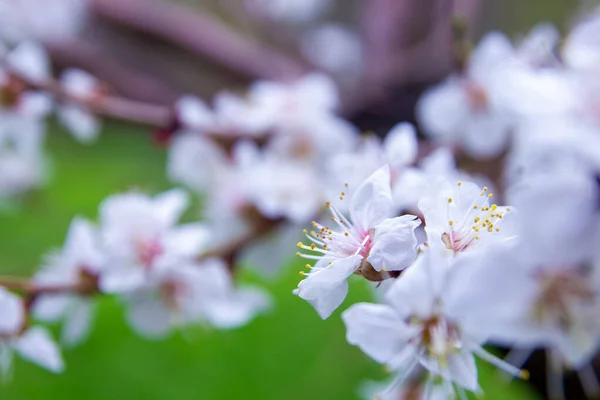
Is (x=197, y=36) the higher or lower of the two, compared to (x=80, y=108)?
higher

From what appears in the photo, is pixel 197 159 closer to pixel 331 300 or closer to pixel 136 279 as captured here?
pixel 136 279

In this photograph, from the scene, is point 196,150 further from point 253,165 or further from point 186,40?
point 186,40

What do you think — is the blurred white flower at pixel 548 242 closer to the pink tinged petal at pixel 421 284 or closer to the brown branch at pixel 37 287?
the pink tinged petal at pixel 421 284

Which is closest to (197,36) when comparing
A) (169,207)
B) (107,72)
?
(107,72)

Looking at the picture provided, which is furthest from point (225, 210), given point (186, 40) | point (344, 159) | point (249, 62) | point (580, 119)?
point (186, 40)

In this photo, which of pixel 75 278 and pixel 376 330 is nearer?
pixel 376 330
